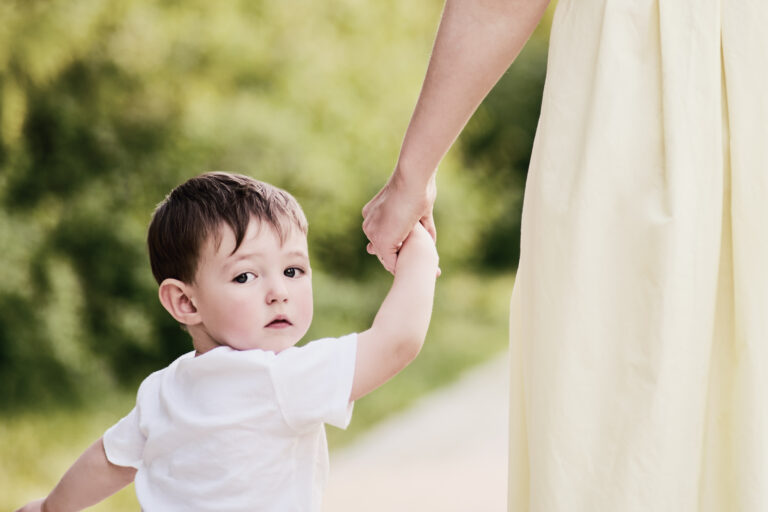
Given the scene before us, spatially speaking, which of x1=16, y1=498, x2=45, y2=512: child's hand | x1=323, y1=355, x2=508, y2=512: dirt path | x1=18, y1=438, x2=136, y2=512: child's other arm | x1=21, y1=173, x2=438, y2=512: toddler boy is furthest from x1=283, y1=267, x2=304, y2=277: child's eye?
x1=323, y1=355, x2=508, y2=512: dirt path

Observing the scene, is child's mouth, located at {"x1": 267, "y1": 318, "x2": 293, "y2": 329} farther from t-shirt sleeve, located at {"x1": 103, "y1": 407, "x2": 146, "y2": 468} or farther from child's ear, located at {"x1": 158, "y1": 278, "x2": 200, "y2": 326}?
t-shirt sleeve, located at {"x1": 103, "y1": 407, "x2": 146, "y2": 468}

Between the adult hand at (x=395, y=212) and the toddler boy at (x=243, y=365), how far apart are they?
0.04 meters

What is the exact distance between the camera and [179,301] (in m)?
1.55

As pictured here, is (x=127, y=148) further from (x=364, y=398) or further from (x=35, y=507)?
(x=35, y=507)

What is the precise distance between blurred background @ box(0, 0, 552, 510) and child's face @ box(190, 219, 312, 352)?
2973 millimetres

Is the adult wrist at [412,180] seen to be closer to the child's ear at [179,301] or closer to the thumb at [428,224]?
the thumb at [428,224]

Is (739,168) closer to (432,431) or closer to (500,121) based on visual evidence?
(432,431)

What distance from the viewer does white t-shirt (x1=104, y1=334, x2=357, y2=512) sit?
1.40 meters

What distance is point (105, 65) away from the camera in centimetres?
512

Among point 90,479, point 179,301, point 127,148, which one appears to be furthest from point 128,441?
point 127,148

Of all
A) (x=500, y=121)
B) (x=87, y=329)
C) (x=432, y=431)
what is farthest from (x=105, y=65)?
(x=500, y=121)

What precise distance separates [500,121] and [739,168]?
7.13 m

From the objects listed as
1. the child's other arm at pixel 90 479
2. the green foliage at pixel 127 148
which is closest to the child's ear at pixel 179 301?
the child's other arm at pixel 90 479

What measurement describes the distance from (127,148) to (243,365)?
13.4 ft
